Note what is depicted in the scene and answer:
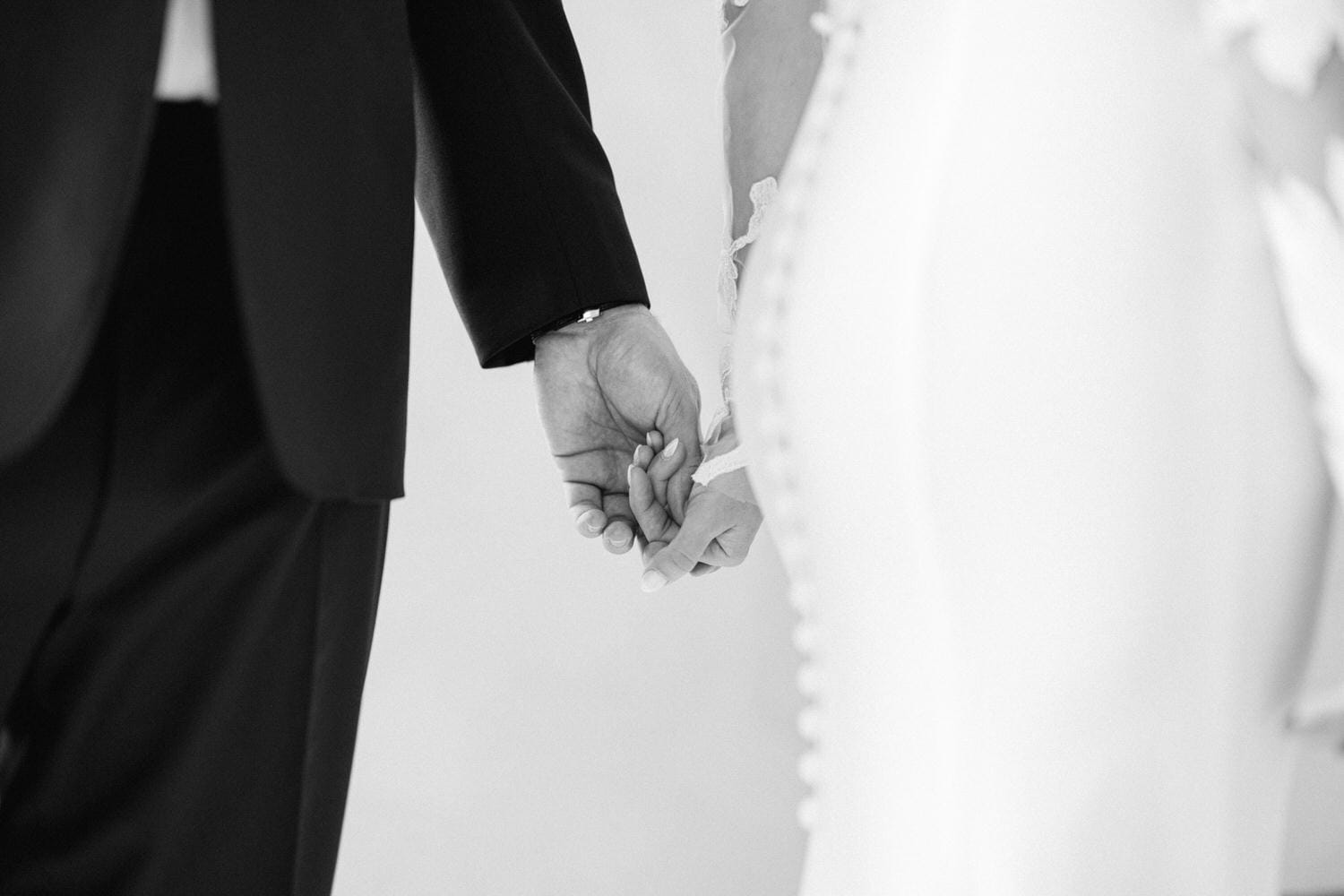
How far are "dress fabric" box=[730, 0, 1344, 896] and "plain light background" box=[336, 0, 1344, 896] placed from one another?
6.06 ft

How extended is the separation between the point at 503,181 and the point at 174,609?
1.36 feet

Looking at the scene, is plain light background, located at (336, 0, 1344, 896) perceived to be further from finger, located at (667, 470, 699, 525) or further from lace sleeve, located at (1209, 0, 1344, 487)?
lace sleeve, located at (1209, 0, 1344, 487)

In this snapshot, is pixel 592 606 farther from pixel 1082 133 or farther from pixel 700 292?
pixel 1082 133

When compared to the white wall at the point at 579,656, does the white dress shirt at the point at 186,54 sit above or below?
above

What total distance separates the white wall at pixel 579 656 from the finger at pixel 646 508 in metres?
1.26

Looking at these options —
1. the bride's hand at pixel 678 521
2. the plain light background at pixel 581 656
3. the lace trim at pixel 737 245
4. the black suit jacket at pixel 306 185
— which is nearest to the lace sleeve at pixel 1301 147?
the lace trim at pixel 737 245

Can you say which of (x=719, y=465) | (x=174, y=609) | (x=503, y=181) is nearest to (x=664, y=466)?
(x=719, y=465)

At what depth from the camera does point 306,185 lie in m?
0.79

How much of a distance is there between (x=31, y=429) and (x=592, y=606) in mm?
1783

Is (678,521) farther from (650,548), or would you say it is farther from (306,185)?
(306,185)

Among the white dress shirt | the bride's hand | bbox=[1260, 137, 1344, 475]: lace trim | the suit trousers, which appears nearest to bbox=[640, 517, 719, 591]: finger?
the bride's hand

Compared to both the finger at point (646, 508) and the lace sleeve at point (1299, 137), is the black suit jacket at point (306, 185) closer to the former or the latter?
the finger at point (646, 508)

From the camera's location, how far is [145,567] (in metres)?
0.82

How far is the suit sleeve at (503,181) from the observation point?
1031 mm
